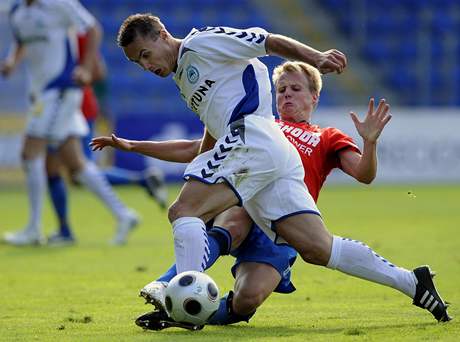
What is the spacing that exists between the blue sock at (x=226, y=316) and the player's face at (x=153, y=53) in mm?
1239

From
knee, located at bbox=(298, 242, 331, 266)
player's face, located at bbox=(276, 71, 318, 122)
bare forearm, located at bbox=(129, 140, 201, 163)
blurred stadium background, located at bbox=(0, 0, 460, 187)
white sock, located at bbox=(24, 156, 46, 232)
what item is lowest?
blurred stadium background, located at bbox=(0, 0, 460, 187)

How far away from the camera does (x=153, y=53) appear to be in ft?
18.7

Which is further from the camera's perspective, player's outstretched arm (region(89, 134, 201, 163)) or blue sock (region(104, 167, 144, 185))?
blue sock (region(104, 167, 144, 185))

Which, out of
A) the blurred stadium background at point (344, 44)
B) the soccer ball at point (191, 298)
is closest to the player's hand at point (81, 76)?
the soccer ball at point (191, 298)

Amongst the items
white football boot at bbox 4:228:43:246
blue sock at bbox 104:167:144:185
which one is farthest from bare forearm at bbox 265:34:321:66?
blue sock at bbox 104:167:144:185

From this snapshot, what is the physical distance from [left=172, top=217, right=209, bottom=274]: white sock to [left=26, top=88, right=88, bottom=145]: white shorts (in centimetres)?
596

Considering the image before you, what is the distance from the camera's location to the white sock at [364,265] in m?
5.65

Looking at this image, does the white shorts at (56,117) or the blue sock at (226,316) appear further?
the white shorts at (56,117)

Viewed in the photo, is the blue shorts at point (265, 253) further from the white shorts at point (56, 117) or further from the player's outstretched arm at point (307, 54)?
the white shorts at point (56, 117)

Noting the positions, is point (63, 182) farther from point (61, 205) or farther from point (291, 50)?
point (291, 50)

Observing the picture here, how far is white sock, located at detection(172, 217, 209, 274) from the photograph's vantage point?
5387mm

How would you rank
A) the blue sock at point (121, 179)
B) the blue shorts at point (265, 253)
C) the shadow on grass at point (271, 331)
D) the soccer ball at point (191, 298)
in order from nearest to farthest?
1. the soccer ball at point (191, 298)
2. the shadow on grass at point (271, 331)
3. the blue shorts at point (265, 253)
4. the blue sock at point (121, 179)

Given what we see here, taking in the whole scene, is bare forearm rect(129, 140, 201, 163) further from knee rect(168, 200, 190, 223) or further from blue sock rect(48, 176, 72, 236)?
blue sock rect(48, 176, 72, 236)

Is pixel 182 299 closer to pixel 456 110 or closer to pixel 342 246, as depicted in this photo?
pixel 342 246
